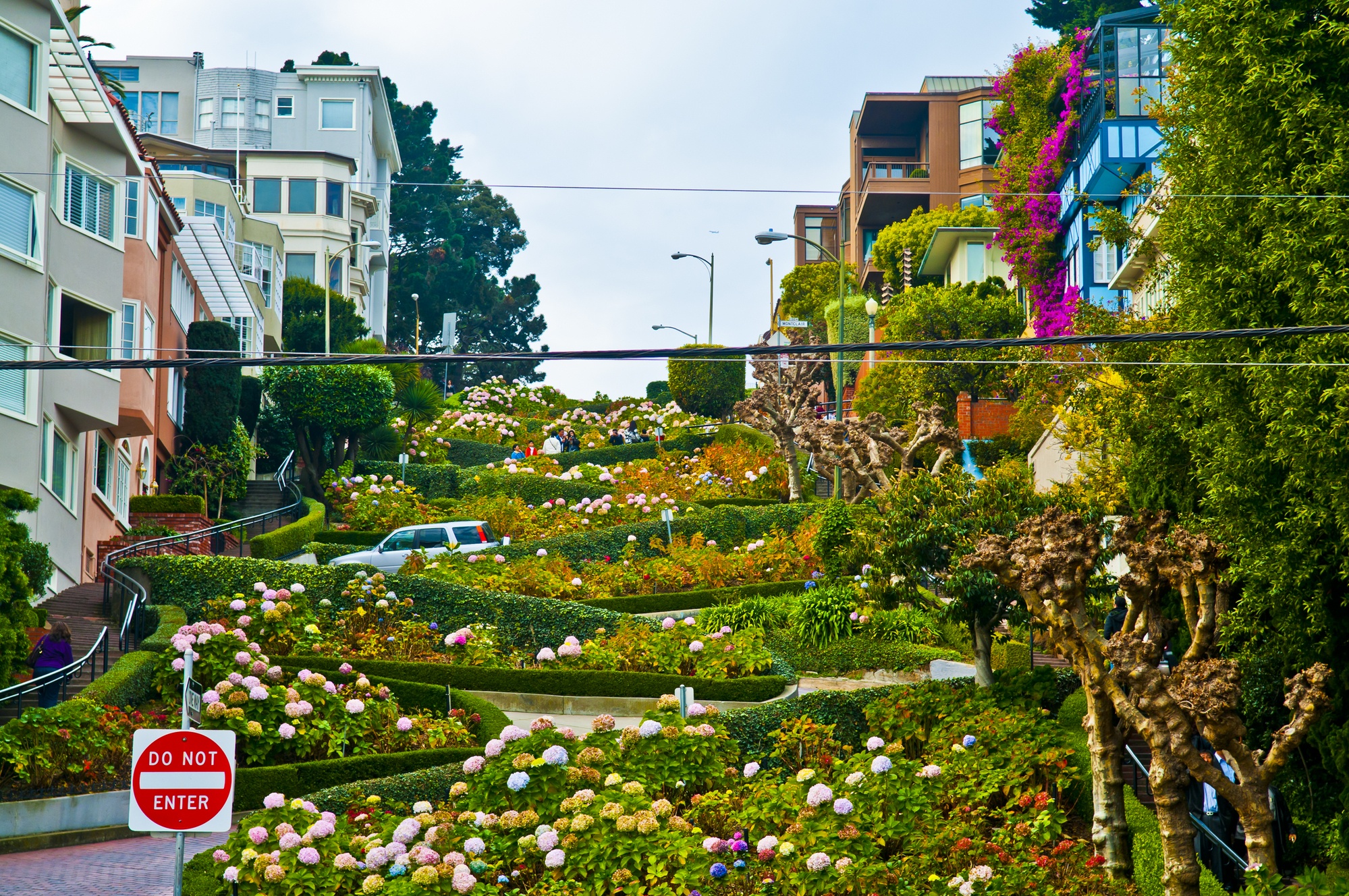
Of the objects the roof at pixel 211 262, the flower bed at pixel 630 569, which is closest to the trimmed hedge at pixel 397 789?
the flower bed at pixel 630 569

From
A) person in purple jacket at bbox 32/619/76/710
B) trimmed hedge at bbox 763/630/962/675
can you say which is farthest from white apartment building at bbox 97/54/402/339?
person in purple jacket at bbox 32/619/76/710

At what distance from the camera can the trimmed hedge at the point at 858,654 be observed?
20.0 meters

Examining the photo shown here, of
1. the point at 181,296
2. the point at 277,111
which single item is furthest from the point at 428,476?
the point at 277,111

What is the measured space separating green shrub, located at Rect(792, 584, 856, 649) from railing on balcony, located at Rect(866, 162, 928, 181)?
45.3 metres

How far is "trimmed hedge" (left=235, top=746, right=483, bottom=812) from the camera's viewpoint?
1420cm

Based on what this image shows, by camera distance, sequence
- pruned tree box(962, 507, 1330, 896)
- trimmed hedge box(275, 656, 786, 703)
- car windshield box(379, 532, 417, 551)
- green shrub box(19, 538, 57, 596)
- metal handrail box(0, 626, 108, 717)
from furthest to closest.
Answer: car windshield box(379, 532, 417, 551)
trimmed hedge box(275, 656, 786, 703)
green shrub box(19, 538, 57, 596)
metal handrail box(0, 626, 108, 717)
pruned tree box(962, 507, 1330, 896)

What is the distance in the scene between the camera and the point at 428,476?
4019cm

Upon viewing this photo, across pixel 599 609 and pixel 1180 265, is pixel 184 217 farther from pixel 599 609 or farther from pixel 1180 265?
pixel 1180 265

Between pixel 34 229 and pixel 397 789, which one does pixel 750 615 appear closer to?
pixel 397 789

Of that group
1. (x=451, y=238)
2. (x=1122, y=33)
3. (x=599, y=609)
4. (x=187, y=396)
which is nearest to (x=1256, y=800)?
(x=599, y=609)

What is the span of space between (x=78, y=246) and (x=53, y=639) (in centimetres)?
1060

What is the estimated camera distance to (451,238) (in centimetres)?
8862

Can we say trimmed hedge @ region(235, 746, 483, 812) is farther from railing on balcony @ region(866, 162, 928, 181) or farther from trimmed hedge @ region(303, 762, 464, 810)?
railing on balcony @ region(866, 162, 928, 181)

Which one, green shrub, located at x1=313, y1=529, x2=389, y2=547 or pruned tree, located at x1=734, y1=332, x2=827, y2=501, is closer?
green shrub, located at x1=313, y1=529, x2=389, y2=547
